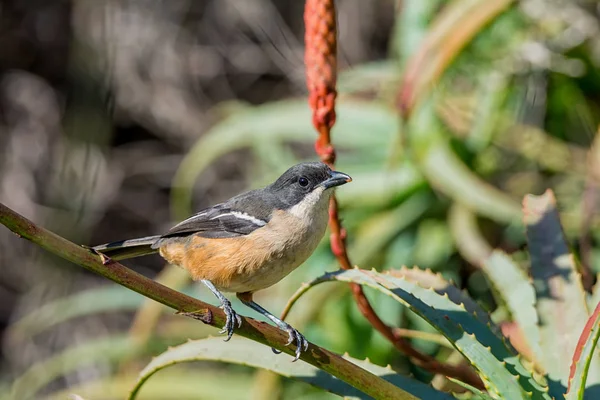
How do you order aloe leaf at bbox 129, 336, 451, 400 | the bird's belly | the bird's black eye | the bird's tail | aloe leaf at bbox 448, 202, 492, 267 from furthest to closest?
aloe leaf at bbox 448, 202, 492, 267 → the bird's black eye → the bird's tail → the bird's belly → aloe leaf at bbox 129, 336, 451, 400

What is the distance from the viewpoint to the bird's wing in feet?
9.47

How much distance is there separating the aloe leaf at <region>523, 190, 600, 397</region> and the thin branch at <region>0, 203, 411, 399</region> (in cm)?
59

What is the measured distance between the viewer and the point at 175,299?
5.79 ft

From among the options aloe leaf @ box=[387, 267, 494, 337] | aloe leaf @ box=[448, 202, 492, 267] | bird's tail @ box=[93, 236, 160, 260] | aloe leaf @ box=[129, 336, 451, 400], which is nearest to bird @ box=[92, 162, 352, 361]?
bird's tail @ box=[93, 236, 160, 260]

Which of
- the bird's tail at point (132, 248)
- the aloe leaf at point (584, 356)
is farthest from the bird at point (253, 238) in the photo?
the aloe leaf at point (584, 356)

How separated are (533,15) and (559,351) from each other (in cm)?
273

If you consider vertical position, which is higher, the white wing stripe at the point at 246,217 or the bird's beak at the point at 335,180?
the bird's beak at the point at 335,180

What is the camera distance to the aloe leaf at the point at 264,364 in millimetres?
2213

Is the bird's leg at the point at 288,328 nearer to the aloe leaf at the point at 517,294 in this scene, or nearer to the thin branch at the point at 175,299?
the thin branch at the point at 175,299

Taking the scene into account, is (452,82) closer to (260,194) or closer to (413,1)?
(413,1)

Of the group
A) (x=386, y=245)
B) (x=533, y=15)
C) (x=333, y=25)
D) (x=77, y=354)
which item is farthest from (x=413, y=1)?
(x=77, y=354)

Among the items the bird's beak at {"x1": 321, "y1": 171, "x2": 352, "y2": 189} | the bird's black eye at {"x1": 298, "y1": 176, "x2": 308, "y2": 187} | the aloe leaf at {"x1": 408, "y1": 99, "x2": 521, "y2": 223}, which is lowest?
the aloe leaf at {"x1": 408, "y1": 99, "x2": 521, "y2": 223}

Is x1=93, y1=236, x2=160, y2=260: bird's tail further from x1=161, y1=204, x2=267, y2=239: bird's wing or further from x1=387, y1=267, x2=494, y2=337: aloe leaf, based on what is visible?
x1=387, y1=267, x2=494, y2=337: aloe leaf

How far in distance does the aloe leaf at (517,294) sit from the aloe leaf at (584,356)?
1.50 ft
